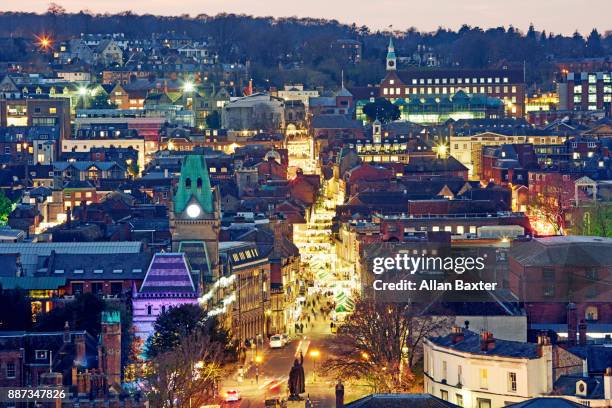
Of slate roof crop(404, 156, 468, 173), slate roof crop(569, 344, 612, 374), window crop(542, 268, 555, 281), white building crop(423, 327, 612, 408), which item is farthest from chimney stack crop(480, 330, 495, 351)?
slate roof crop(404, 156, 468, 173)

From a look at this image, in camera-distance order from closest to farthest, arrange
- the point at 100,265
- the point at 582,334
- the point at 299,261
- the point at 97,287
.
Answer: the point at 582,334 < the point at 97,287 < the point at 100,265 < the point at 299,261

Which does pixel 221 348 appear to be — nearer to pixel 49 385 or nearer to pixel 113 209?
pixel 49 385

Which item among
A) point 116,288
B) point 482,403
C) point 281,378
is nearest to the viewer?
point 482,403

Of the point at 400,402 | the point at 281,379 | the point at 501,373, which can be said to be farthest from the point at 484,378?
the point at 281,379

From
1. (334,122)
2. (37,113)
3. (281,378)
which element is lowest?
(281,378)

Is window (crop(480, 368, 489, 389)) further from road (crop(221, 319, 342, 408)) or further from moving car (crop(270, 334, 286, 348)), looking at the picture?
moving car (crop(270, 334, 286, 348))

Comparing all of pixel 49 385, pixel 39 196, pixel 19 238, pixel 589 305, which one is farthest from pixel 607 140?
pixel 49 385

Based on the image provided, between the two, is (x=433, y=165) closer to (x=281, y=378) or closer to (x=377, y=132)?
(x=377, y=132)
